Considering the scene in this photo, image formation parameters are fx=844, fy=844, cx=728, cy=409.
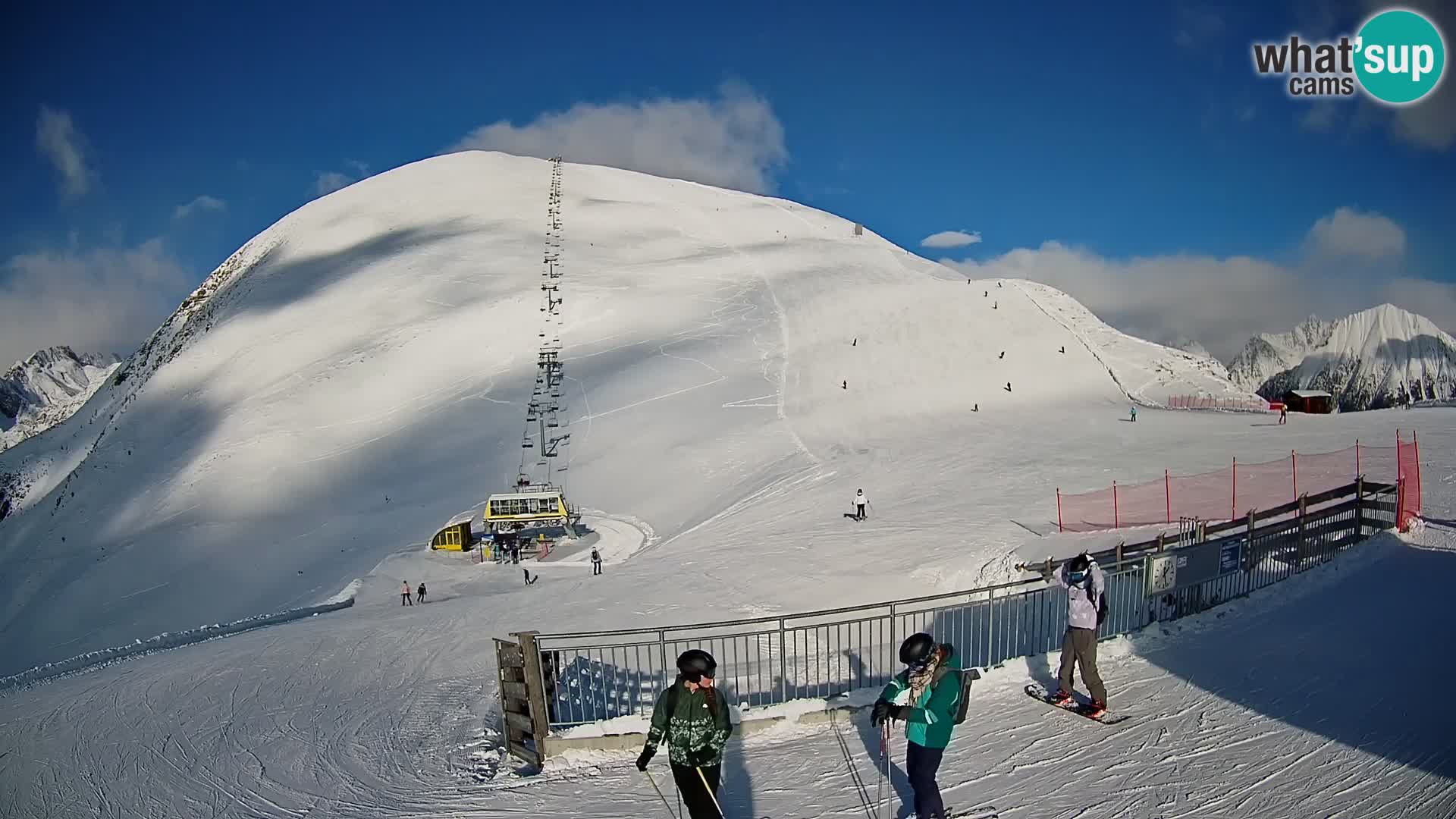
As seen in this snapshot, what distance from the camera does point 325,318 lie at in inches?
2539

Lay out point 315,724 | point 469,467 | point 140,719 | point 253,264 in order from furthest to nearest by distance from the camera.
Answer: point 253,264 < point 469,467 < point 140,719 < point 315,724

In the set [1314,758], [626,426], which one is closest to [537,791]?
[1314,758]

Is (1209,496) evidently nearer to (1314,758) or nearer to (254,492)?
(1314,758)

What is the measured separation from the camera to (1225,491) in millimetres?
20438

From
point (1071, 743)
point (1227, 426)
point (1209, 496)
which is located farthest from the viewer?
point (1227, 426)

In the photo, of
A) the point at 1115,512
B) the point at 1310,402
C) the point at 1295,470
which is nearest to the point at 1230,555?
the point at 1115,512

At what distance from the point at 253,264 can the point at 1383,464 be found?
94000mm

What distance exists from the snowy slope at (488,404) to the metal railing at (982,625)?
23.4 feet

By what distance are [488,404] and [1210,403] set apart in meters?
39.1

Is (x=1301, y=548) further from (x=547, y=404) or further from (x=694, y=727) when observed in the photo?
(x=547, y=404)

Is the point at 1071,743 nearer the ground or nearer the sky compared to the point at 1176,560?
Answer: nearer the ground

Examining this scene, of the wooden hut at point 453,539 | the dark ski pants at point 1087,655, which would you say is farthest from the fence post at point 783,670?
the wooden hut at point 453,539

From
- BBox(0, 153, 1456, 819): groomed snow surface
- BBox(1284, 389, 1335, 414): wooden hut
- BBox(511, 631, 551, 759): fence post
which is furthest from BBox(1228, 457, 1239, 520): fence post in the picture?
BBox(1284, 389, 1335, 414): wooden hut

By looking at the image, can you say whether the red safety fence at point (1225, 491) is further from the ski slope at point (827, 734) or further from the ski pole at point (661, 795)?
the ski pole at point (661, 795)
